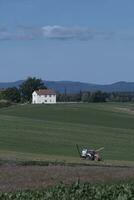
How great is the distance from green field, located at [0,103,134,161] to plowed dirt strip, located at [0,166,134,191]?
8.93 meters

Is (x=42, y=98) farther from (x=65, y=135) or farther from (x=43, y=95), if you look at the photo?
(x=65, y=135)

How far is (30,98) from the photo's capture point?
191m

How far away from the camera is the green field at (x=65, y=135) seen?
4666cm

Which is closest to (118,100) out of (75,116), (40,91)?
(40,91)

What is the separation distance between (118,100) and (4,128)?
106 meters

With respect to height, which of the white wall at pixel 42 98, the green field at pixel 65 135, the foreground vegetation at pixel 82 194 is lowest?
the green field at pixel 65 135

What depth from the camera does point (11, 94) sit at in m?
173

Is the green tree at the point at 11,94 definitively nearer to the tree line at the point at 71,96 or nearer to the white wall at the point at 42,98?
the tree line at the point at 71,96

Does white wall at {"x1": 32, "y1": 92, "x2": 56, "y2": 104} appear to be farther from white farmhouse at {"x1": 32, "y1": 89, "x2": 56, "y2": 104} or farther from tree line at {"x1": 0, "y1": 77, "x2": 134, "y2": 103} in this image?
tree line at {"x1": 0, "y1": 77, "x2": 134, "y2": 103}

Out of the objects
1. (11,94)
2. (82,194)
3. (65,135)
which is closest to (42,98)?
(11,94)

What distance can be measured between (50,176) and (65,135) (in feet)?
135

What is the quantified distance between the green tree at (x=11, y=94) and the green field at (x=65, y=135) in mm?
65143

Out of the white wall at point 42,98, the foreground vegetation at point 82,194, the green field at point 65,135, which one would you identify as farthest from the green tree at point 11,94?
the foreground vegetation at point 82,194

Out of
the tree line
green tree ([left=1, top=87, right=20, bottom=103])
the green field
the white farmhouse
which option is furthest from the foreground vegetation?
the white farmhouse
